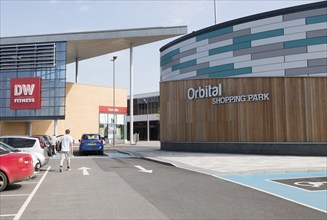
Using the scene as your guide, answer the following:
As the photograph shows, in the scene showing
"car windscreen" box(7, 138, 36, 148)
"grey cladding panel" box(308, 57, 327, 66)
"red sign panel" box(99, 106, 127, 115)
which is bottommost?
"car windscreen" box(7, 138, 36, 148)

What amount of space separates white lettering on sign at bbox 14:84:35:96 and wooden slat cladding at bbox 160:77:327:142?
28.9 metres

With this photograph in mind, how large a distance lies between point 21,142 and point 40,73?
117 ft

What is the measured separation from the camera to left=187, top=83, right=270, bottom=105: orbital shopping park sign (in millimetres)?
22906

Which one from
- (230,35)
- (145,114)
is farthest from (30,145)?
(145,114)

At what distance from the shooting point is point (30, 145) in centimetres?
1452

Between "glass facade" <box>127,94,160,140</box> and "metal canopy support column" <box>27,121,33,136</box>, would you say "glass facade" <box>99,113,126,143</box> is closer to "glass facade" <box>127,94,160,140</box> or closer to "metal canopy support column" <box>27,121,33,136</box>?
"metal canopy support column" <box>27,121,33,136</box>

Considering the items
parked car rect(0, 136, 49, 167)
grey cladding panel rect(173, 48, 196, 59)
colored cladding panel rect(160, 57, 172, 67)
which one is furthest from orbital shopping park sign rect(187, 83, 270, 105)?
colored cladding panel rect(160, 57, 172, 67)

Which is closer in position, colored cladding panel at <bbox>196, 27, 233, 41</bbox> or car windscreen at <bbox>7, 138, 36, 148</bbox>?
car windscreen at <bbox>7, 138, 36, 148</bbox>

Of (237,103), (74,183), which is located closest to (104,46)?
(237,103)

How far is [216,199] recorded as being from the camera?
333 inches

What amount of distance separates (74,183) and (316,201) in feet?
23.4

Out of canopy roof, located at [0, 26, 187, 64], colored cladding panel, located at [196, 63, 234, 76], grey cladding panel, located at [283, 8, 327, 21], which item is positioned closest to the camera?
grey cladding panel, located at [283, 8, 327, 21]

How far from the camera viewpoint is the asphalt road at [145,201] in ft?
22.5

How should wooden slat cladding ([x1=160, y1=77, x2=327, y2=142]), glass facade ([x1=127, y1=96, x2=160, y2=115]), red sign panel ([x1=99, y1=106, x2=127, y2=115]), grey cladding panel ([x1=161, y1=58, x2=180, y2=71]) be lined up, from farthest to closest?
glass facade ([x1=127, y1=96, x2=160, y2=115]) → red sign panel ([x1=99, y1=106, x2=127, y2=115]) → grey cladding panel ([x1=161, y1=58, x2=180, y2=71]) → wooden slat cladding ([x1=160, y1=77, x2=327, y2=142])
